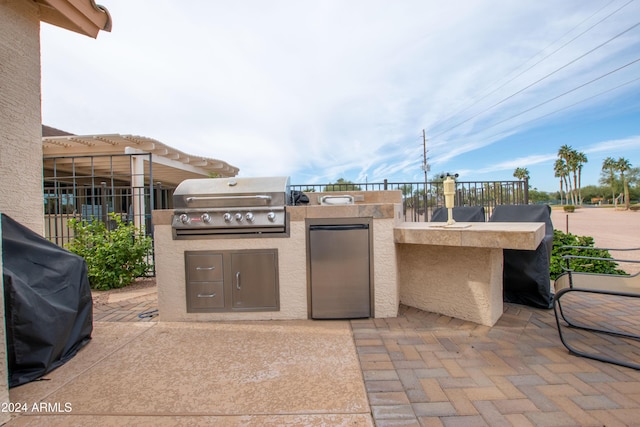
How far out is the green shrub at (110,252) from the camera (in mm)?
4242

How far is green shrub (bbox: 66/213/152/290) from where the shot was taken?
4242mm

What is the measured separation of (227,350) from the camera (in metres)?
2.20

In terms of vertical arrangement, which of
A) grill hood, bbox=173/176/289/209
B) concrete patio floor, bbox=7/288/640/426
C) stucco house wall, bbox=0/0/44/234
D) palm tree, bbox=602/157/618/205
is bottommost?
concrete patio floor, bbox=7/288/640/426

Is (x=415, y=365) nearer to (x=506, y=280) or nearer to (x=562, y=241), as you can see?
(x=506, y=280)

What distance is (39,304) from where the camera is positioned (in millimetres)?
1834

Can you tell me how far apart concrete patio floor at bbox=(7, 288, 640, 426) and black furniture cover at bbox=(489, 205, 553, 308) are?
14.4 inches

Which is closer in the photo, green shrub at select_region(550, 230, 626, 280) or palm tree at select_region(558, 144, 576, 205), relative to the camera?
green shrub at select_region(550, 230, 626, 280)

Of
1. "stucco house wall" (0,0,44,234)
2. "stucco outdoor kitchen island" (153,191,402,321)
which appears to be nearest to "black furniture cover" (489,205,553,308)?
"stucco outdoor kitchen island" (153,191,402,321)

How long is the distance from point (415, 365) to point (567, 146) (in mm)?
59070

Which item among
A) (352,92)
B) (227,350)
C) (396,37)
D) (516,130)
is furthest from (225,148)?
(516,130)

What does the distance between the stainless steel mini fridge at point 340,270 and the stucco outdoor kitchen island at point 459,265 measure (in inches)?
15.7

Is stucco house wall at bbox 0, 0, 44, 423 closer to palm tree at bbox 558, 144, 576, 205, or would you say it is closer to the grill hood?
the grill hood

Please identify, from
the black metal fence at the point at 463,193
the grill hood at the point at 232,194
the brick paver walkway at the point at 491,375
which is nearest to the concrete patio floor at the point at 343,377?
the brick paver walkway at the point at 491,375

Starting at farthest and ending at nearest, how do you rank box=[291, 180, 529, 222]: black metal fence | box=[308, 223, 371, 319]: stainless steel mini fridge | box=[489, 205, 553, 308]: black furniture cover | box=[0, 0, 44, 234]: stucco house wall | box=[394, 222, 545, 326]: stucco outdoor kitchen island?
1. box=[291, 180, 529, 222]: black metal fence
2. box=[489, 205, 553, 308]: black furniture cover
3. box=[308, 223, 371, 319]: stainless steel mini fridge
4. box=[0, 0, 44, 234]: stucco house wall
5. box=[394, 222, 545, 326]: stucco outdoor kitchen island
